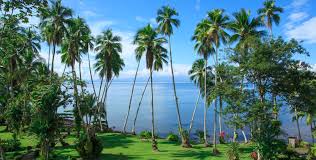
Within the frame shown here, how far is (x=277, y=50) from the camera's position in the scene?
2662cm

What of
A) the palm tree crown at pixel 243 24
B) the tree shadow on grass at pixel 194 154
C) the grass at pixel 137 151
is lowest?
the tree shadow on grass at pixel 194 154

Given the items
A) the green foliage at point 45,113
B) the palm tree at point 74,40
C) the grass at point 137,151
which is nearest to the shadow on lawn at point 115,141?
the grass at point 137,151

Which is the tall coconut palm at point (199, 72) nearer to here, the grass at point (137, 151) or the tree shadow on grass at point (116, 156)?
the grass at point (137, 151)

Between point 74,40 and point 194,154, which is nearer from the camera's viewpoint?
point 194,154

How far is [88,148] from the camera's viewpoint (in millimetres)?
31531

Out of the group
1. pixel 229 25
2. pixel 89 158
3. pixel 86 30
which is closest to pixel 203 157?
pixel 89 158

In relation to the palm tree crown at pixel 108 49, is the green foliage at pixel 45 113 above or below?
below

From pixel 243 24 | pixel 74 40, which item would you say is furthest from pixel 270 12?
pixel 74 40

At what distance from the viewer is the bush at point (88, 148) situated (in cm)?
3161

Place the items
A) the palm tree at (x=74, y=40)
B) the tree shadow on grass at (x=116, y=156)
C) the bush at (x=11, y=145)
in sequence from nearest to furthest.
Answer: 1. the tree shadow on grass at (x=116, y=156)
2. the bush at (x=11, y=145)
3. the palm tree at (x=74, y=40)

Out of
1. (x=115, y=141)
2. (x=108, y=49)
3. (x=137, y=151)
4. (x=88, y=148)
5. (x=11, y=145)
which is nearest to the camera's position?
(x=88, y=148)

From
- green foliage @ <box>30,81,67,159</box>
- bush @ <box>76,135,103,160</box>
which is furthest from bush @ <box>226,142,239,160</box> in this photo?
green foliage @ <box>30,81,67,159</box>

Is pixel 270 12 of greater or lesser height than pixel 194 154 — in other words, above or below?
above

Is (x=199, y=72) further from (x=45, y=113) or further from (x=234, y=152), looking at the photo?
(x=45, y=113)
